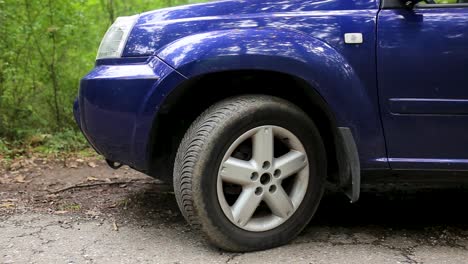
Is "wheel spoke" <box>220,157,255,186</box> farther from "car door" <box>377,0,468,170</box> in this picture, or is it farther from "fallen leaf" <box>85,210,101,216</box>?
"fallen leaf" <box>85,210,101,216</box>

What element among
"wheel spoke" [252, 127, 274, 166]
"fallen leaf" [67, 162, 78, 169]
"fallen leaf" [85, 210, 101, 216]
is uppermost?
"wheel spoke" [252, 127, 274, 166]

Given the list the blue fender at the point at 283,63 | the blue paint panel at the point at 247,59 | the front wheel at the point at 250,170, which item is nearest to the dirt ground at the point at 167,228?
the front wheel at the point at 250,170

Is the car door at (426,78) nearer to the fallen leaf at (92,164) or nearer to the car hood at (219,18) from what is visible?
the car hood at (219,18)

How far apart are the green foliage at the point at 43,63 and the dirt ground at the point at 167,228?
1.98m

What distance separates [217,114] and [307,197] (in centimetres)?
73

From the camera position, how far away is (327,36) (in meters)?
2.79

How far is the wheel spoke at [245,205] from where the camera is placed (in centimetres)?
283

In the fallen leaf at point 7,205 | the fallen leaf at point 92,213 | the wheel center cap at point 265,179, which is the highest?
the wheel center cap at point 265,179

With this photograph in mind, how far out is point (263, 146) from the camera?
9.30ft

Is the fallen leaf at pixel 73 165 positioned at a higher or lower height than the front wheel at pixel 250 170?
lower

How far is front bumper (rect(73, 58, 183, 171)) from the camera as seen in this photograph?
2814 mm

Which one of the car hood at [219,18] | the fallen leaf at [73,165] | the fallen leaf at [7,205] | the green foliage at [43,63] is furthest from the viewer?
the green foliage at [43,63]

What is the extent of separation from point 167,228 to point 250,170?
0.85 metres

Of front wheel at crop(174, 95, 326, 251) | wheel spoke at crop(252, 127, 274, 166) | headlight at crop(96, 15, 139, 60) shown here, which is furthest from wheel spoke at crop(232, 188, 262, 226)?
headlight at crop(96, 15, 139, 60)
